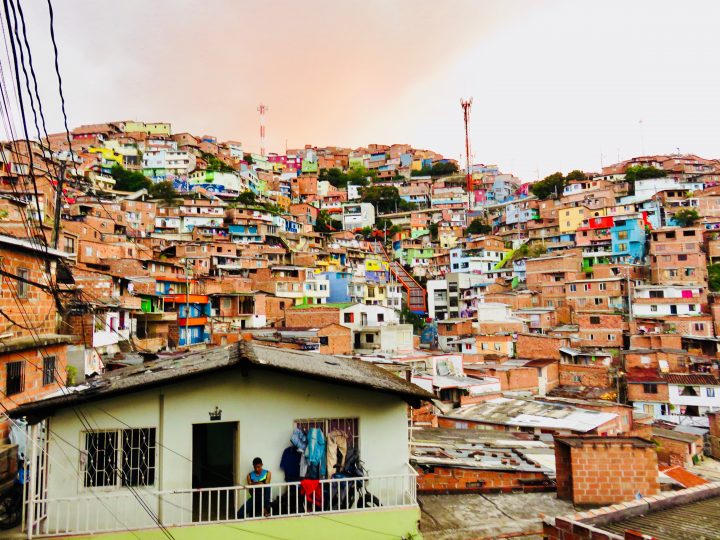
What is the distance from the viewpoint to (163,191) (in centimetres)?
7750

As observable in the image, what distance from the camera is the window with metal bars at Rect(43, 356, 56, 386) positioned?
45.1ft

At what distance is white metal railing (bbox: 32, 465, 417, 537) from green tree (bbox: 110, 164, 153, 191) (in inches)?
3111

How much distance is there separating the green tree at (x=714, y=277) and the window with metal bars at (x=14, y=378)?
58124mm

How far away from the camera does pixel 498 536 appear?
7707 mm

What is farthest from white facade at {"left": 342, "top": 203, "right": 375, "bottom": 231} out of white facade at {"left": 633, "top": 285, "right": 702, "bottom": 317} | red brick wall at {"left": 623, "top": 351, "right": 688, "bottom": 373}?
red brick wall at {"left": 623, "top": 351, "right": 688, "bottom": 373}

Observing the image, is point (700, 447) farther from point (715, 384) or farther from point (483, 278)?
point (483, 278)

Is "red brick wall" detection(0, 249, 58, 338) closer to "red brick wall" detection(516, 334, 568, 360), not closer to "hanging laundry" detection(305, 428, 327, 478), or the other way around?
"hanging laundry" detection(305, 428, 327, 478)

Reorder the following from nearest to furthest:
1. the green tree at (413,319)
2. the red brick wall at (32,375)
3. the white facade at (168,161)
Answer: the red brick wall at (32,375), the green tree at (413,319), the white facade at (168,161)

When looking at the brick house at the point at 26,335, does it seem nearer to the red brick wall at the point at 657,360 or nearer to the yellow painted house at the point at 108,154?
the red brick wall at the point at 657,360

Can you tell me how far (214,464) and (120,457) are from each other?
237 centimetres

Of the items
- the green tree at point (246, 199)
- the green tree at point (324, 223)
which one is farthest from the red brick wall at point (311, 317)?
the green tree at point (324, 223)

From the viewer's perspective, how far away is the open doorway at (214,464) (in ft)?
26.6

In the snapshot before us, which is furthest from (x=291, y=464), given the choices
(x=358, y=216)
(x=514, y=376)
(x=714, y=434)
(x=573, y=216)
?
(x=358, y=216)

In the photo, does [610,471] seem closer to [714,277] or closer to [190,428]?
[190,428]
